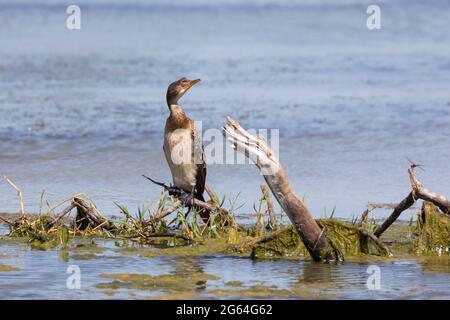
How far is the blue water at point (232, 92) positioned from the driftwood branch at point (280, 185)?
2.18 meters

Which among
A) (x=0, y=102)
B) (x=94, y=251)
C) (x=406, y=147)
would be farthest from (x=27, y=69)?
(x=94, y=251)

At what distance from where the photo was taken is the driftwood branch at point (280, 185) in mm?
8406

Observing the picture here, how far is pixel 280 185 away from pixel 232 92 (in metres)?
10.1

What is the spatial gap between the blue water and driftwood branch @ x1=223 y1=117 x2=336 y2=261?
2175 millimetres

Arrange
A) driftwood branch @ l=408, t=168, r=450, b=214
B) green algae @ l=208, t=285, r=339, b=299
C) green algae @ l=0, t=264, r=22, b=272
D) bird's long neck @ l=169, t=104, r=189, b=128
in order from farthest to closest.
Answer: bird's long neck @ l=169, t=104, r=189, b=128 → driftwood branch @ l=408, t=168, r=450, b=214 → green algae @ l=0, t=264, r=22, b=272 → green algae @ l=208, t=285, r=339, b=299

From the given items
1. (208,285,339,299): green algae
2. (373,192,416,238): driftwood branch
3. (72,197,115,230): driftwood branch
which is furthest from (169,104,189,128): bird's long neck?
(208,285,339,299): green algae

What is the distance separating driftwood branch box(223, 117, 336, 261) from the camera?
8.41 m

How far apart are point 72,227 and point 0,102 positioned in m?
8.53

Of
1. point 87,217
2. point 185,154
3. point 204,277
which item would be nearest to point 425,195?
point 204,277

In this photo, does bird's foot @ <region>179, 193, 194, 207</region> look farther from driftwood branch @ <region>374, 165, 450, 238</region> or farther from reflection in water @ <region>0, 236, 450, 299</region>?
driftwood branch @ <region>374, 165, 450, 238</region>

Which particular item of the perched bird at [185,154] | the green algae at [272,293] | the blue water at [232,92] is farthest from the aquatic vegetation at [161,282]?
the blue water at [232,92]

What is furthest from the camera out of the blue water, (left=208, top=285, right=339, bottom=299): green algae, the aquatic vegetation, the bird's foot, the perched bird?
the blue water

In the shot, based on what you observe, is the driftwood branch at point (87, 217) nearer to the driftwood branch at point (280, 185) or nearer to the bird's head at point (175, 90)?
the bird's head at point (175, 90)

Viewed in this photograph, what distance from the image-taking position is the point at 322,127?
15891 millimetres
